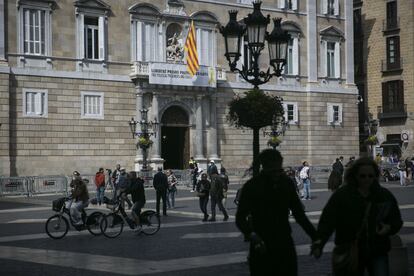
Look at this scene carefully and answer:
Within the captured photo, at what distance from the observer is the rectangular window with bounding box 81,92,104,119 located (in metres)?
42.7

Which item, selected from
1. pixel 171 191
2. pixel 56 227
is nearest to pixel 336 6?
pixel 171 191

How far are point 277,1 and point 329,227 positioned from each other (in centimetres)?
4459

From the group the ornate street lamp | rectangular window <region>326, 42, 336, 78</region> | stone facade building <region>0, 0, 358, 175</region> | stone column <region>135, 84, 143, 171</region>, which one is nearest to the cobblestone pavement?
the ornate street lamp

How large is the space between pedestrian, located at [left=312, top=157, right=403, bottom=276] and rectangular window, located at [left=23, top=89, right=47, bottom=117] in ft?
114

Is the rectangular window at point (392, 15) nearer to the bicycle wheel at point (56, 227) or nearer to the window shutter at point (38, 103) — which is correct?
the window shutter at point (38, 103)

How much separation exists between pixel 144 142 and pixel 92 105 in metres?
3.60

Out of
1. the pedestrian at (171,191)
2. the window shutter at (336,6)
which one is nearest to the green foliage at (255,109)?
the pedestrian at (171,191)

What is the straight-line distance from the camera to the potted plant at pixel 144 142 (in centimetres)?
4195

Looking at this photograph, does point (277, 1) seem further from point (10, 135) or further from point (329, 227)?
point (329, 227)

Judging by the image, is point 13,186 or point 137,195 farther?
point 13,186

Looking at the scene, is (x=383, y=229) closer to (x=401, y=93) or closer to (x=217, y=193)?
(x=217, y=193)

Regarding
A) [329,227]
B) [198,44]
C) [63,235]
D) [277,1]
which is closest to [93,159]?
[198,44]

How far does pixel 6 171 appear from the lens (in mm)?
39406

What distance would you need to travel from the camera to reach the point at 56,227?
1912cm
